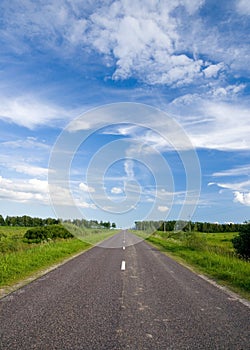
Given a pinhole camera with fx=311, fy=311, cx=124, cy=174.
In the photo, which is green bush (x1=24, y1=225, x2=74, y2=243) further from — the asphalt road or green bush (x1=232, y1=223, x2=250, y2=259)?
the asphalt road

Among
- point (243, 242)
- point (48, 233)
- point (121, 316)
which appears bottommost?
point (121, 316)

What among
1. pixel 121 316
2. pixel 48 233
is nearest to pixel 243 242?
pixel 121 316

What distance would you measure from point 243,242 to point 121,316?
18785 millimetres

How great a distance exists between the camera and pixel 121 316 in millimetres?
5707

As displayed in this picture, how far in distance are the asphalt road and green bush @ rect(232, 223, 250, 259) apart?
14044mm

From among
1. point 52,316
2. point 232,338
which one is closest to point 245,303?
point 232,338

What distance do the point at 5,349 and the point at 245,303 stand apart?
17.5 ft

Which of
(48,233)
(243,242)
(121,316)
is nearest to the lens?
(121,316)

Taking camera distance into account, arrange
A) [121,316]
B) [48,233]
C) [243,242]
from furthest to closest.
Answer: [48,233] → [243,242] → [121,316]

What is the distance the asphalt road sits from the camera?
14.4 feet

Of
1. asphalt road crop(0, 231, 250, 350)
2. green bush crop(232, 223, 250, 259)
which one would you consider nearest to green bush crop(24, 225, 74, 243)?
green bush crop(232, 223, 250, 259)

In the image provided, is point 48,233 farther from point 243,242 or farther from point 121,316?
point 121,316

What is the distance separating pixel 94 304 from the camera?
6.56 meters

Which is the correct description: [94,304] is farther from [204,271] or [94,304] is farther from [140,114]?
[140,114]
